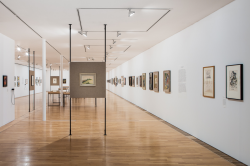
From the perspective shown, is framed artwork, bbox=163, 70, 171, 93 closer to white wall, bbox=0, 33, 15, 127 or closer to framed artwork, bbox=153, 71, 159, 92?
framed artwork, bbox=153, 71, 159, 92

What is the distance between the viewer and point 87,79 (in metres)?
6.36

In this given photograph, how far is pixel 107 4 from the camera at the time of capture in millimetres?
4629

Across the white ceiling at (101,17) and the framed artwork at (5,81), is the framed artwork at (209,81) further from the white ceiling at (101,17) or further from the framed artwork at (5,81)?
the framed artwork at (5,81)

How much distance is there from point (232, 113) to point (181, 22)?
305 centimetres

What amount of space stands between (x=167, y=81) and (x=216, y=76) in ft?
9.90

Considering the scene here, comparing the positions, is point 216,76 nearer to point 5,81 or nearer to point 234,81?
point 234,81

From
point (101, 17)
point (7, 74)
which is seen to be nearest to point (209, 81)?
point (101, 17)

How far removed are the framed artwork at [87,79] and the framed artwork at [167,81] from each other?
306cm

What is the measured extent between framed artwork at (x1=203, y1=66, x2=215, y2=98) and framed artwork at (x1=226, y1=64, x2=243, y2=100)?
0.56 metres

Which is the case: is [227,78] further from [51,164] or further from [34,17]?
[34,17]

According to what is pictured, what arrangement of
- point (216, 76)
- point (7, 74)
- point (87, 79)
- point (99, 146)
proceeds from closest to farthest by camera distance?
1. point (216, 76)
2. point (99, 146)
3. point (87, 79)
4. point (7, 74)

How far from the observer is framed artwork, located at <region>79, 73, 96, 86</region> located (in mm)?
6352

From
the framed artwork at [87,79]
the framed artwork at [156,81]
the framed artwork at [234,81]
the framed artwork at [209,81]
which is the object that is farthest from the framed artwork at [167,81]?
the framed artwork at [234,81]

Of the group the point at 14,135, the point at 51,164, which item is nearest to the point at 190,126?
the point at 51,164
